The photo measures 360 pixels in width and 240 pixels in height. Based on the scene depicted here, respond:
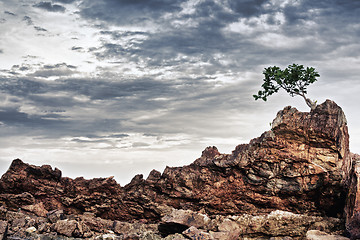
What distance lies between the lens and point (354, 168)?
2938 centimetres

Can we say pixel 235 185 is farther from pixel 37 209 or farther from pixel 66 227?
pixel 37 209

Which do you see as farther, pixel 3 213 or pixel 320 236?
pixel 3 213

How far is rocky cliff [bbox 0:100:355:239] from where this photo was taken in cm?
3142

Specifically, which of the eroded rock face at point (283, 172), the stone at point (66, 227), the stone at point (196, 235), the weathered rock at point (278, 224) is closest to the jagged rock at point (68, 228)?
the stone at point (66, 227)

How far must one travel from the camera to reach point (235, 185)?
111 ft

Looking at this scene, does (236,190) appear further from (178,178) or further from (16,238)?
(16,238)

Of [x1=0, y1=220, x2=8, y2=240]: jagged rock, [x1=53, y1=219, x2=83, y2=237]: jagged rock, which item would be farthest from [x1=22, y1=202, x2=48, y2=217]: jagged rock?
[x1=0, y1=220, x2=8, y2=240]: jagged rock

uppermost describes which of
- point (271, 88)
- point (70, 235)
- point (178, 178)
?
point (271, 88)

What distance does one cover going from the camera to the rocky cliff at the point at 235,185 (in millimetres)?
31422

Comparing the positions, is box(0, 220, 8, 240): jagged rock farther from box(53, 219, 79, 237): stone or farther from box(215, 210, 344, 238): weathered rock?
box(215, 210, 344, 238): weathered rock

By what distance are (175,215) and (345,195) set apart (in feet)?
52.0

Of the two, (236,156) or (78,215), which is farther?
(78,215)

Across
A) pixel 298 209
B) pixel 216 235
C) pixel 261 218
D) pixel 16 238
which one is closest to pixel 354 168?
pixel 298 209

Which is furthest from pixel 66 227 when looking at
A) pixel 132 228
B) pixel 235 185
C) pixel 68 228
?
pixel 235 185
